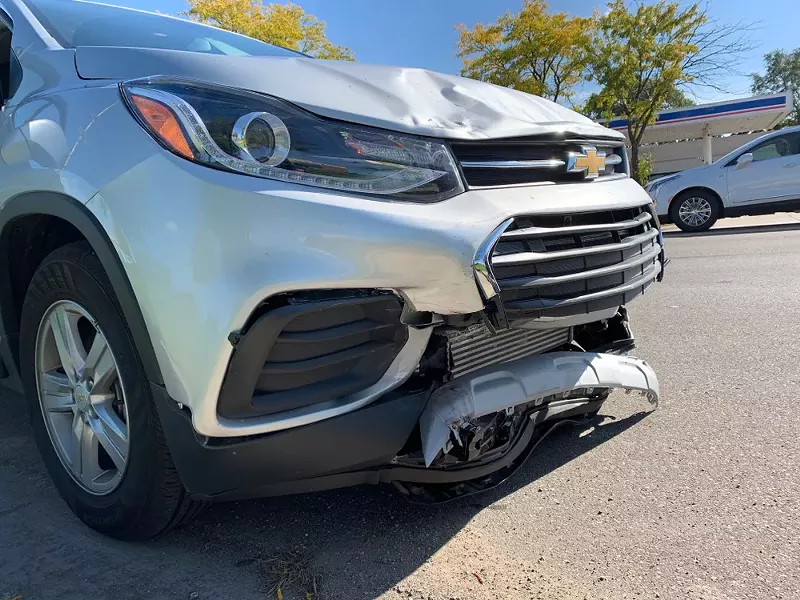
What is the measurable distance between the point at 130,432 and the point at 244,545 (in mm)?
538

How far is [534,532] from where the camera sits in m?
1.99

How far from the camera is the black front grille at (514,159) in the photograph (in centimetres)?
177

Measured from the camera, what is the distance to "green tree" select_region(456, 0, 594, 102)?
68.1 ft

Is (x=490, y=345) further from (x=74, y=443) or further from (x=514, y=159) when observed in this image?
(x=74, y=443)

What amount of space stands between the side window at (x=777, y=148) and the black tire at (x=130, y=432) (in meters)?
11.3

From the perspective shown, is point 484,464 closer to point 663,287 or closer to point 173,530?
point 173,530

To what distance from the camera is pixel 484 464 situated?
2.10 metres

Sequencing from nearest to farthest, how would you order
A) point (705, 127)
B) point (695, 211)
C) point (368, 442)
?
1. point (368, 442)
2. point (695, 211)
3. point (705, 127)

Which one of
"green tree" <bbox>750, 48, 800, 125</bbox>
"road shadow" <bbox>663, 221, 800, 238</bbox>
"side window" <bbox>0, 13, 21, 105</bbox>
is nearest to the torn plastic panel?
"side window" <bbox>0, 13, 21, 105</bbox>

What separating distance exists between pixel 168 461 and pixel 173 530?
1.38 feet

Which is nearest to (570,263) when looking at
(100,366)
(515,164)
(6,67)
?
(515,164)

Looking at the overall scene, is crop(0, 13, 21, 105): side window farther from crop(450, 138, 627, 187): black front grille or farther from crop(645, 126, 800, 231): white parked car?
crop(645, 126, 800, 231): white parked car

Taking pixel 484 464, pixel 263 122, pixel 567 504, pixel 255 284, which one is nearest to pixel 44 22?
pixel 263 122

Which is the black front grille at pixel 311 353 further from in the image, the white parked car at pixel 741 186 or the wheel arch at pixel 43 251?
the white parked car at pixel 741 186
